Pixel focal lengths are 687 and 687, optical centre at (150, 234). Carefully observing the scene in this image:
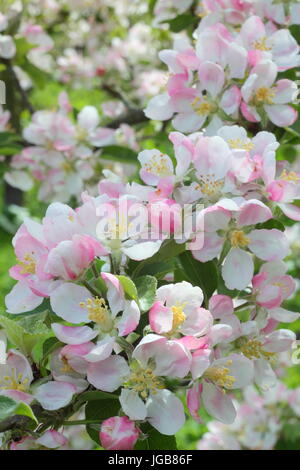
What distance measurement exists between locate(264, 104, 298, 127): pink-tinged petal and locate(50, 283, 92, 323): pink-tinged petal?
23.6 inches

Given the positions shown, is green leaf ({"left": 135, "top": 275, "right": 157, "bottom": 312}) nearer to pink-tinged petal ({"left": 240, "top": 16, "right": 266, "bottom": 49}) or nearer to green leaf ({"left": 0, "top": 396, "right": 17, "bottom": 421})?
green leaf ({"left": 0, "top": 396, "right": 17, "bottom": 421})

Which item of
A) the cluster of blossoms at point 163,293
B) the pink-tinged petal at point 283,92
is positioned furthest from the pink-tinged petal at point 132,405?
the pink-tinged petal at point 283,92

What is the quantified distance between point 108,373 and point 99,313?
0.27ft

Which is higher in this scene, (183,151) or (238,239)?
(183,151)

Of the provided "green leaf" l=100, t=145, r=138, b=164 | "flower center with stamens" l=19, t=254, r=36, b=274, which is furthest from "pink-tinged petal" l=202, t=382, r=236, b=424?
"green leaf" l=100, t=145, r=138, b=164

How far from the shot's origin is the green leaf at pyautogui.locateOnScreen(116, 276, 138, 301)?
916 mm

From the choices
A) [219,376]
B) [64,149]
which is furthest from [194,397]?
[64,149]

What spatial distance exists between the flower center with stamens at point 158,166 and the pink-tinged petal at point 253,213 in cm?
16

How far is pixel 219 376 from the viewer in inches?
38.8

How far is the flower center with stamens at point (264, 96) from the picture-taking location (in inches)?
52.1

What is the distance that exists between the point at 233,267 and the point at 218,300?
0.29ft

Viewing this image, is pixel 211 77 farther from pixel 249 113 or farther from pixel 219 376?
pixel 219 376

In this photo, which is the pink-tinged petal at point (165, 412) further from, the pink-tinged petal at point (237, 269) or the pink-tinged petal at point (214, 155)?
the pink-tinged petal at point (214, 155)
